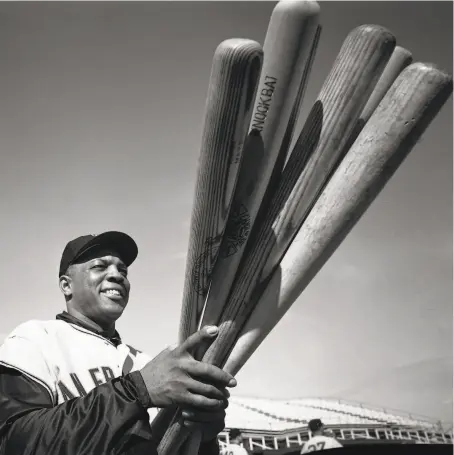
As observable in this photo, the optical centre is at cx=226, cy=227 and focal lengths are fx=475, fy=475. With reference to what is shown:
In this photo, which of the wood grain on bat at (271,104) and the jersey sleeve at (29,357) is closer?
the wood grain on bat at (271,104)

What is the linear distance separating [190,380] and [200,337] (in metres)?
0.12

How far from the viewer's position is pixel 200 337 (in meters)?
1.34

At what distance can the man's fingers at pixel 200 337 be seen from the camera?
134cm

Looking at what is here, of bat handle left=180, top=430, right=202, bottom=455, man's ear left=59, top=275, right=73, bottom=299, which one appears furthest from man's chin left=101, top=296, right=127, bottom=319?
bat handle left=180, top=430, right=202, bottom=455

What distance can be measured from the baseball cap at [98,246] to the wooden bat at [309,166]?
122 cm

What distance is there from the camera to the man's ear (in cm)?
244

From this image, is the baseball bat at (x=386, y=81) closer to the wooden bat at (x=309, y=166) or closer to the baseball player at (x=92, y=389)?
the wooden bat at (x=309, y=166)

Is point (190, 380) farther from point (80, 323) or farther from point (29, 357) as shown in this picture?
point (80, 323)

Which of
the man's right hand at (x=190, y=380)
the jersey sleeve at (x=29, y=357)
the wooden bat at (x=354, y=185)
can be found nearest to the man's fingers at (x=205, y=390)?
the man's right hand at (x=190, y=380)

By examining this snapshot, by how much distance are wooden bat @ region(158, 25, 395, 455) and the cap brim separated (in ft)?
3.98

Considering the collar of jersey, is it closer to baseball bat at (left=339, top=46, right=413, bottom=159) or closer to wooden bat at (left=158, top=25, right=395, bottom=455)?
wooden bat at (left=158, top=25, right=395, bottom=455)

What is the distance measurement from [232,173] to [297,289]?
434mm

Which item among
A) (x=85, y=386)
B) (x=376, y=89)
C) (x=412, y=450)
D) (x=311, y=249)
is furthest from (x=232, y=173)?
(x=412, y=450)

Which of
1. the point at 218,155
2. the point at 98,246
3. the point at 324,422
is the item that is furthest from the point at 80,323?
the point at 324,422
